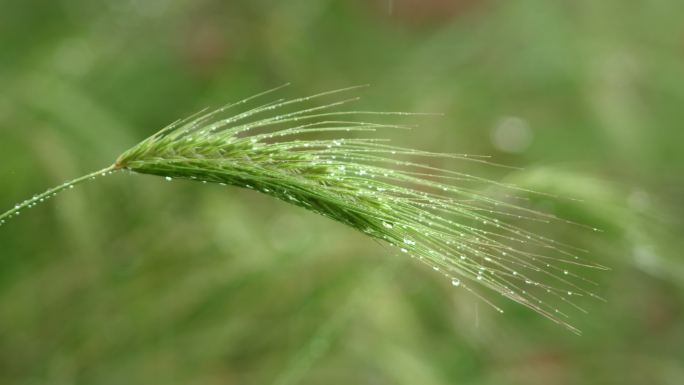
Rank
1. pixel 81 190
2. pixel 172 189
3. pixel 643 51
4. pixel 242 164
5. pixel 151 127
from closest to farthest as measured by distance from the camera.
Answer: pixel 242 164, pixel 81 190, pixel 172 189, pixel 151 127, pixel 643 51

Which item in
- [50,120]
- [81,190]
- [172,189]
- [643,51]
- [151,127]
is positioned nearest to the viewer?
[81,190]

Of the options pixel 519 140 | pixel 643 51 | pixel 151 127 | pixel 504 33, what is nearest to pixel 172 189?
pixel 151 127

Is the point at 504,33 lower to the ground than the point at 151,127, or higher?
higher

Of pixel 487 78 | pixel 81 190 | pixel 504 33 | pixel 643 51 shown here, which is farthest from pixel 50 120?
pixel 643 51

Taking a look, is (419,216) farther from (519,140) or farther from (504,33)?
(504,33)

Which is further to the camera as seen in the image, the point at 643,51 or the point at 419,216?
the point at 643,51

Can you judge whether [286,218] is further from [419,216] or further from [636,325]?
[419,216]

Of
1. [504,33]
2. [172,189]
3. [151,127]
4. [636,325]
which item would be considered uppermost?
[504,33]
